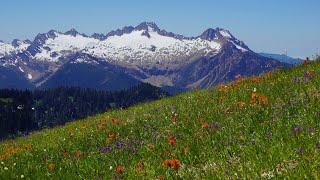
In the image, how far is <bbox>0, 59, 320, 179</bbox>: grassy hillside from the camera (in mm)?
7496

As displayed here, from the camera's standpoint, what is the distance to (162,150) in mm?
10922

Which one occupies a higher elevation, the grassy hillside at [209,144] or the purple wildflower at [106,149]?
the grassy hillside at [209,144]

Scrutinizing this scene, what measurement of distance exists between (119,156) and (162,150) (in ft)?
4.40

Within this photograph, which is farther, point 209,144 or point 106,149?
point 106,149

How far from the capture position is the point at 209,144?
10.1m

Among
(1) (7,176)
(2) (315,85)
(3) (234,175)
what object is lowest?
(1) (7,176)

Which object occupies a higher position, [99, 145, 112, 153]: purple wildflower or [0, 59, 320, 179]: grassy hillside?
[0, 59, 320, 179]: grassy hillside

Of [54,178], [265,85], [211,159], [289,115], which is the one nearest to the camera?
[211,159]

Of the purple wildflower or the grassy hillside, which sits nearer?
Answer: the grassy hillside

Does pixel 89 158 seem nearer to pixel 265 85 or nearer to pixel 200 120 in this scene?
pixel 200 120

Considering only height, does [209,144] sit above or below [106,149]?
above

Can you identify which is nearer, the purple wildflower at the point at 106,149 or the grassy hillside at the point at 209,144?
the grassy hillside at the point at 209,144

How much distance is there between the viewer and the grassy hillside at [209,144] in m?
7.50

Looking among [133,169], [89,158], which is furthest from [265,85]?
[133,169]
